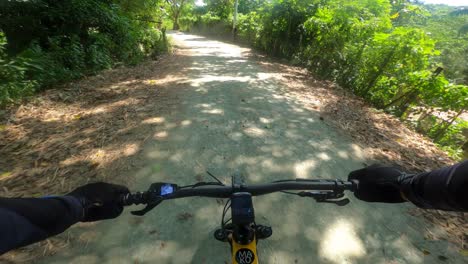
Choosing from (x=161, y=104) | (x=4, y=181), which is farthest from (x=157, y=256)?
(x=161, y=104)

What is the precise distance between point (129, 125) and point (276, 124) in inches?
113

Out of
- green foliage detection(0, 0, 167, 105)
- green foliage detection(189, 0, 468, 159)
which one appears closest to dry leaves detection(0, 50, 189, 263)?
green foliage detection(0, 0, 167, 105)

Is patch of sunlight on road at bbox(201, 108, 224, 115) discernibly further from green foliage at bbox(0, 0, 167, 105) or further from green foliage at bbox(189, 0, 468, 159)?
green foliage at bbox(189, 0, 468, 159)

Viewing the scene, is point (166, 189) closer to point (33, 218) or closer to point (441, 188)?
point (33, 218)

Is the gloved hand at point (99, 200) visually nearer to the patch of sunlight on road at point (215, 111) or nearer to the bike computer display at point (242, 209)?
the bike computer display at point (242, 209)

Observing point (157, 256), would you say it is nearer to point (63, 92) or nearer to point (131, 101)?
point (131, 101)

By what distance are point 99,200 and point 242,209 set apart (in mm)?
Result: 758

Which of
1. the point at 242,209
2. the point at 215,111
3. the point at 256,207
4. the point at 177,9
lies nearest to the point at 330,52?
the point at 215,111

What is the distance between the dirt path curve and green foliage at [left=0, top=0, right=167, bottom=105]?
109 inches

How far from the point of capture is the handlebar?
1.24m

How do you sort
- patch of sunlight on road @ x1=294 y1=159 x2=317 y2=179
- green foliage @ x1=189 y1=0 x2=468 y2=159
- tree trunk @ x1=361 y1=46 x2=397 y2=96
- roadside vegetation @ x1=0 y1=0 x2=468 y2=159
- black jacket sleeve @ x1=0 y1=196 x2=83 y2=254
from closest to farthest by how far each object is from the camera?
black jacket sleeve @ x1=0 y1=196 x2=83 y2=254 → patch of sunlight on road @ x1=294 y1=159 x2=317 y2=179 → roadside vegetation @ x1=0 y1=0 x2=468 y2=159 → green foliage @ x1=189 y1=0 x2=468 y2=159 → tree trunk @ x1=361 y1=46 x2=397 y2=96

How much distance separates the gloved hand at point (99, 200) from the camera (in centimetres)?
123

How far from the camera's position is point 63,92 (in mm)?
5465

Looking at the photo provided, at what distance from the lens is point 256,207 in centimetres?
279
